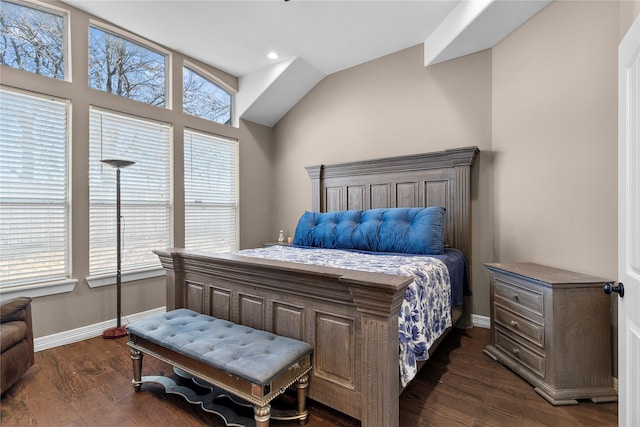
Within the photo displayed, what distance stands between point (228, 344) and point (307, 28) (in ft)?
9.85

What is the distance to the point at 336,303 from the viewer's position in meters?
1.54

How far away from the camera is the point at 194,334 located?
171 centimetres

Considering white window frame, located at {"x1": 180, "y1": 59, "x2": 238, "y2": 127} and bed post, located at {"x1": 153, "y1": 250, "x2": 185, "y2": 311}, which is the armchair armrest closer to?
bed post, located at {"x1": 153, "y1": 250, "x2": 185, "y2": 311}

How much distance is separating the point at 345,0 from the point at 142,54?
2.24 metres

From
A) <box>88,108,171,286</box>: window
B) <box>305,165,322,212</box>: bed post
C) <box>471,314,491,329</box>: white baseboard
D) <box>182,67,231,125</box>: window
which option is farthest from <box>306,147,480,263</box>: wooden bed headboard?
<box>88,108,171,286</box>: window

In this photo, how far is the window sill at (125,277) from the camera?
281 cm

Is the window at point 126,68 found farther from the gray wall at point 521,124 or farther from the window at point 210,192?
the gray wall at point 521,124

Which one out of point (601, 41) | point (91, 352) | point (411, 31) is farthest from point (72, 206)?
point (601, 41)

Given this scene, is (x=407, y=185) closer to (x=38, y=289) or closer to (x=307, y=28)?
(x=307, y=28)

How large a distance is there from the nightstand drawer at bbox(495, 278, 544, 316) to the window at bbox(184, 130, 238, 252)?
315cm

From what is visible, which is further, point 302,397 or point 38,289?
point 38,289

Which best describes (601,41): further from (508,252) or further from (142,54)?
(142,54)

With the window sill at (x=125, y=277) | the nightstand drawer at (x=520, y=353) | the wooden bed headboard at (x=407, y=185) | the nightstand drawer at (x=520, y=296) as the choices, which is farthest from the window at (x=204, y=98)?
the nightstand drawer at (x=520, y=353)

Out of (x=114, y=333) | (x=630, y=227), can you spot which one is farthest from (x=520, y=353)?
(x=114, y=333)
